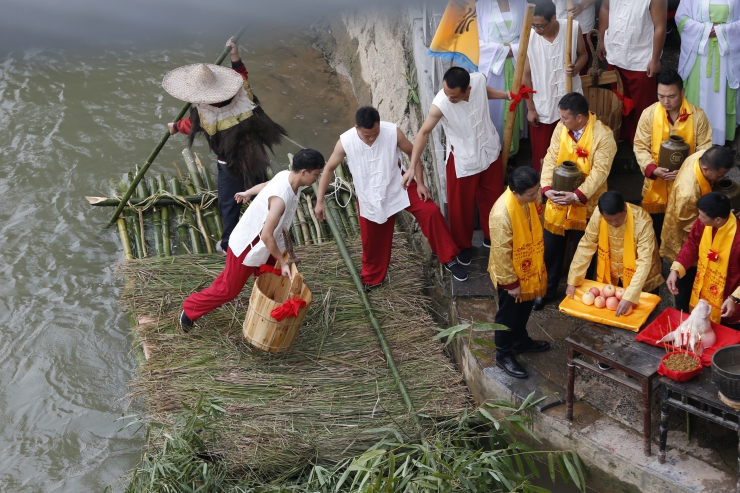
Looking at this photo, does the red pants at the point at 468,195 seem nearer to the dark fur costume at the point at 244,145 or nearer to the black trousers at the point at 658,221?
the black trousers at the point at 658,221

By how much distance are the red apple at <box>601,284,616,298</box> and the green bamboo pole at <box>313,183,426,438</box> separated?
1387 mm

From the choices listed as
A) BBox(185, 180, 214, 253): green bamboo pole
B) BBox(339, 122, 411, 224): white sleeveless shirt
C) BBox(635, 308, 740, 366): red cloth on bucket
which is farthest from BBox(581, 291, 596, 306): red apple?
BBox(185, 180, 214, 253): green bamboo pole

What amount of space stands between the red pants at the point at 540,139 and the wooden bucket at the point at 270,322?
6.81 ft

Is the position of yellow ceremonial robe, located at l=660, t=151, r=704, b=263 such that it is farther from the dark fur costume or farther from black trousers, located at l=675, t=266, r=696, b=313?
the dark fur costume

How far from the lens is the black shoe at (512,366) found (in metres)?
4.89

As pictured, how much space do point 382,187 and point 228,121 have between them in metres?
1.38

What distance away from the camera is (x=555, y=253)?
543 cm

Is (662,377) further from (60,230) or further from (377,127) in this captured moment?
(60,230)

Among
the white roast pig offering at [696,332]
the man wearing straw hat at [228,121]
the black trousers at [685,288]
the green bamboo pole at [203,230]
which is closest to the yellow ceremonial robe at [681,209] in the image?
the black trousers at [685,288]

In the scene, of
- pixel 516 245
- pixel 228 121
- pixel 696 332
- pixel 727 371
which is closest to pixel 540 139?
pixel 516 245

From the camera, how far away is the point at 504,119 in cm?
605

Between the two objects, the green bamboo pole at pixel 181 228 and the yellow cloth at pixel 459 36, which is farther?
the green bamboo pole at pixel 181 228

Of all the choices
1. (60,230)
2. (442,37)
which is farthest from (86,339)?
(442,37)

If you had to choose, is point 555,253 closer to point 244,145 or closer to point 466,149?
point 466,149
